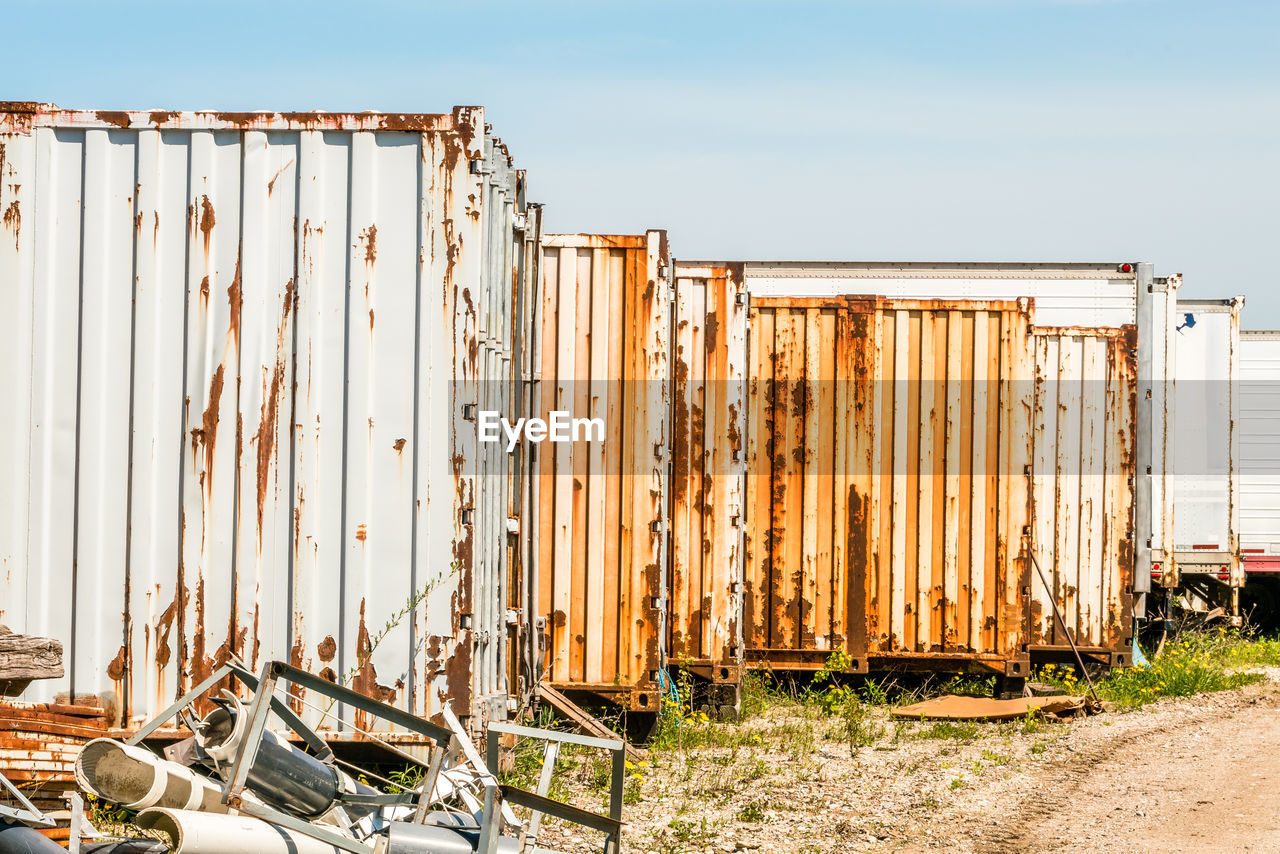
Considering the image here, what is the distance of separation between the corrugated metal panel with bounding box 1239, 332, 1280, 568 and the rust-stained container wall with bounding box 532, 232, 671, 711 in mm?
11064

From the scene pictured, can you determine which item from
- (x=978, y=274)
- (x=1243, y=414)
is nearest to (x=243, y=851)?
(x=978, y=274)

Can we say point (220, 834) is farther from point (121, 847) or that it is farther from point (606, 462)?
point (606, 462)

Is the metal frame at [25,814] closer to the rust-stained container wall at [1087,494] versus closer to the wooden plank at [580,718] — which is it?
the wooden plank at [580,718]

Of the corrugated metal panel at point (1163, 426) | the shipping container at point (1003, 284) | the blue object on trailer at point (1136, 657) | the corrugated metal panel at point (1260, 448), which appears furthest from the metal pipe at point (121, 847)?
the corrugated metal panel at point (1260, 448)

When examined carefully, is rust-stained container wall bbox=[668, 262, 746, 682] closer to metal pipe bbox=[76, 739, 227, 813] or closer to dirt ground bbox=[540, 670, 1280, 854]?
dirt ground bbox=[540, 670, 1280, 854]

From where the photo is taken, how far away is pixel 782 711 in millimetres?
10688

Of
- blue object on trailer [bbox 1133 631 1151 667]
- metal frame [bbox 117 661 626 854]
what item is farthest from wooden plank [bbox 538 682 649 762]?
blue object on trailer [bbox 1133 631 1151 667]

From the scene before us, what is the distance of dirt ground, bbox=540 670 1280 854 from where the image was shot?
22.7ft

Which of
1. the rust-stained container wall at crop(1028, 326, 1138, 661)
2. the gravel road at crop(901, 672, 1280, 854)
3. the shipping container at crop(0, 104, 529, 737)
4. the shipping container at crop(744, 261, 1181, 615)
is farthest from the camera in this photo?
the shipping container at crop(744, 261, 1181, 615)

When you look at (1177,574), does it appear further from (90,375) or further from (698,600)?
(90,375)

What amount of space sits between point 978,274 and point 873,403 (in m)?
2.67

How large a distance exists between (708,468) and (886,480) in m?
2.07

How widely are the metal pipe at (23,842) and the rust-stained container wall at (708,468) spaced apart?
6.17 meters

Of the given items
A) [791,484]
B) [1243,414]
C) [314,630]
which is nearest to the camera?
[314,630]
